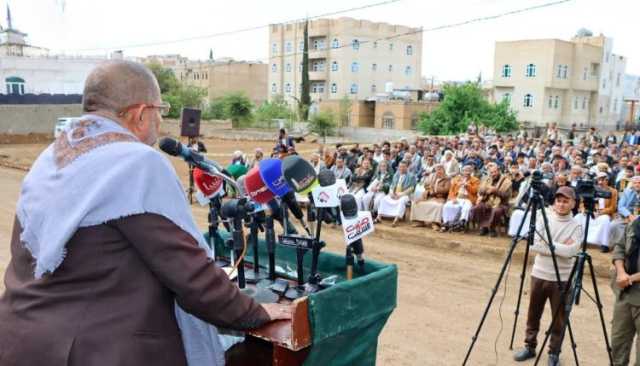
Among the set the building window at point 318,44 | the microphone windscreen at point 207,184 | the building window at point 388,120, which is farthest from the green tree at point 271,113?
the microphone windscreen at point 207,184

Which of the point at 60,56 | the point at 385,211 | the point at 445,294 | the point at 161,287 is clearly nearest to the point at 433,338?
the point at 445,294

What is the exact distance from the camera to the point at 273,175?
2566 millimetres

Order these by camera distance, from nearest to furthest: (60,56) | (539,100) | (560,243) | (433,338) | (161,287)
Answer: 1. (161,287)
2. (560,243)
3. (433,338)
4. (60,56)
5. (539,100)

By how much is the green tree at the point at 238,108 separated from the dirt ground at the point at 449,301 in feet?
106

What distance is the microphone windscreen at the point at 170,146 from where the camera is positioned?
2428 millimetres

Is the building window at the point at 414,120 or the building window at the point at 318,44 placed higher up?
the building window at the point at 318,44

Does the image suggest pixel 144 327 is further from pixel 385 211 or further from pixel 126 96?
pixel 385 211

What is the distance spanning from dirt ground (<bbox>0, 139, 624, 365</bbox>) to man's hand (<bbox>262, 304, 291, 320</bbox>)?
2.91m

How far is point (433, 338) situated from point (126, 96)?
434 centimetres

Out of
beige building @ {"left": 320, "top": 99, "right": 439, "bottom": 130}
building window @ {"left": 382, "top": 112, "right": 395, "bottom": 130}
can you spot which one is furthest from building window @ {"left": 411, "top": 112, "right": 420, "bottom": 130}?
building window @ {"left": 382, "top": 112, "right": 395, "bottom": 130}

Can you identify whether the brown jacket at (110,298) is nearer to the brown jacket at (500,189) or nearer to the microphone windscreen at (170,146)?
the microphone windscreen at (170,146)

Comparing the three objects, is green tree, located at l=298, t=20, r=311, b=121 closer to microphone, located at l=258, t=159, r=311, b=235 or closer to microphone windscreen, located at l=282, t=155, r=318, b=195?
microphone, located at l=258, t=159, r=311, b=235

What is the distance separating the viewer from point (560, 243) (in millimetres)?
4625

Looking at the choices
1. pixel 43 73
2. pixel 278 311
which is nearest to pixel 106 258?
pixel 278 311
